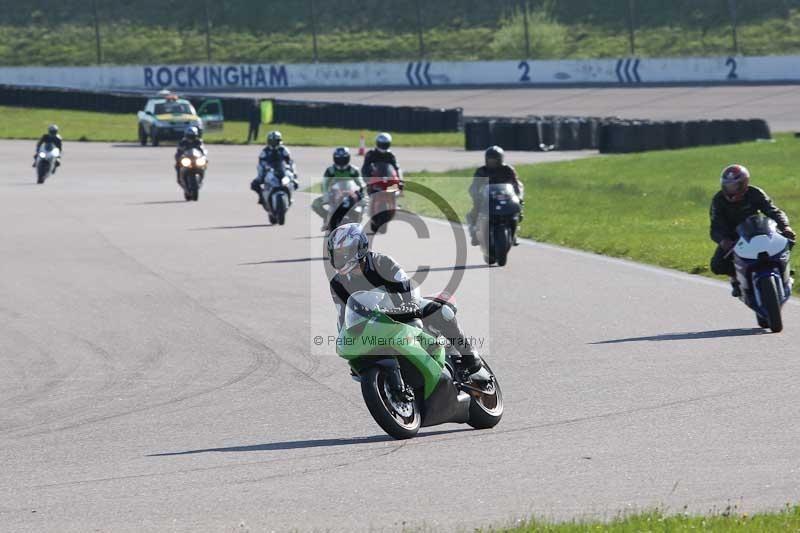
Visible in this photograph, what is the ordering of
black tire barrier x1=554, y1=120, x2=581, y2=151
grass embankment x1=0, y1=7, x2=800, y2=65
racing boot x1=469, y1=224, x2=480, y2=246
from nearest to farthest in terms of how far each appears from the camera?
racing boot x1=469, y1=224, x2=480, y2=246 → black tire barrier x1=554, y1=120, x2=581, y2=151 → grass embankment x1=0, y1=7, x2=800, y2=65

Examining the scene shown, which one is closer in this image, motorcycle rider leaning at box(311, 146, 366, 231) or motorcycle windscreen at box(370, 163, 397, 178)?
motorcycle rider leaning at box(311, 146, 366, 231)

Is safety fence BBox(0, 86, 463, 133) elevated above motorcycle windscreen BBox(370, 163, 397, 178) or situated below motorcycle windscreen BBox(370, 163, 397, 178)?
below

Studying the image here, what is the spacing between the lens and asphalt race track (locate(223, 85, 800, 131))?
171ft

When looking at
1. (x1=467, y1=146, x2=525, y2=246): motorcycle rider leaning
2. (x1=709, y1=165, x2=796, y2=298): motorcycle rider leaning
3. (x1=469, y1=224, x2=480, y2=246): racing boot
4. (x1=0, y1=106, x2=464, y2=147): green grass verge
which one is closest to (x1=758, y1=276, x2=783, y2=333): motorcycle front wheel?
(x1=709, y1=165, x2=796, y2=298): motorcycle rider leaning

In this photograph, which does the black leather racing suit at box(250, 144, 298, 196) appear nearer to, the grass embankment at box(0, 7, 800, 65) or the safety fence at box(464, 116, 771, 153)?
the safety fence at box(464, 116, 771, 153)

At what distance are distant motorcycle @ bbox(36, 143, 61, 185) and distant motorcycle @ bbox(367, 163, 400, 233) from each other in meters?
17.4

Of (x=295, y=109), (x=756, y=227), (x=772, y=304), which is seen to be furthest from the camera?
(x=295, y=109)

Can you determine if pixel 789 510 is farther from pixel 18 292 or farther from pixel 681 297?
pixel 18 292

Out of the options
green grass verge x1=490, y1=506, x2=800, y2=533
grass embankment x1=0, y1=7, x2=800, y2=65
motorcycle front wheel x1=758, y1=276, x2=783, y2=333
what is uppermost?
grass embankment x1=0, y1=7, x2=800, y2=65

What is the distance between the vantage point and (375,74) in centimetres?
6844

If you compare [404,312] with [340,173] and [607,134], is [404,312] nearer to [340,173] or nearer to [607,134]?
[340,173]

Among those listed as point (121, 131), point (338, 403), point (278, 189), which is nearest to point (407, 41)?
point (121, 131)

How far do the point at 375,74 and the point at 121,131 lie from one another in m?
15.5

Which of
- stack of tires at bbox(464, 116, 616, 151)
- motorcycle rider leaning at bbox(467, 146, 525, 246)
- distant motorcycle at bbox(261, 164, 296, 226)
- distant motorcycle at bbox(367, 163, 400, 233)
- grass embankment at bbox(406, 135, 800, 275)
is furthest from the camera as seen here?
stack of tires at bbox(464, 116, 616, 151)
